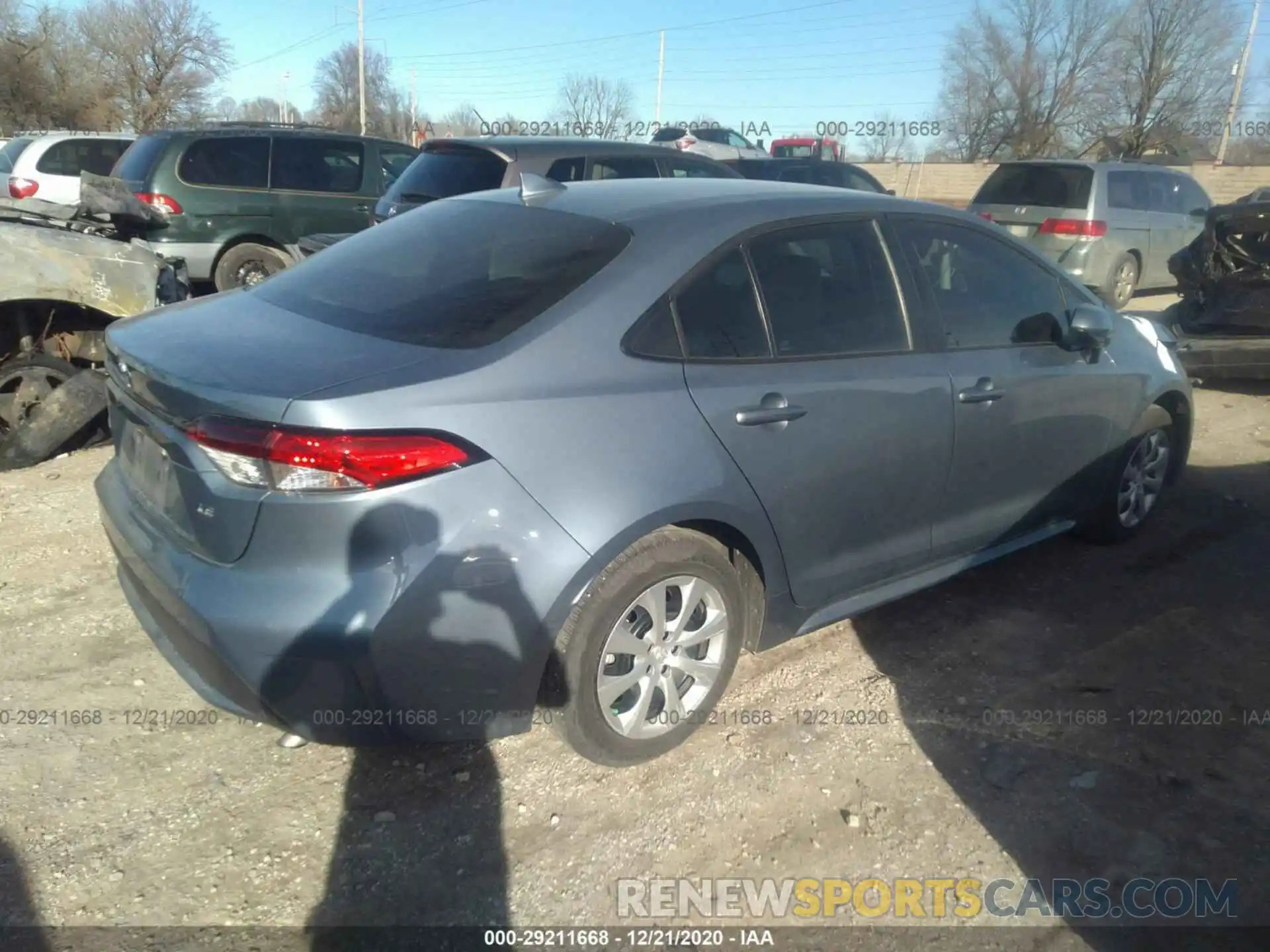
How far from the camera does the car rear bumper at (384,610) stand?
2322 mm

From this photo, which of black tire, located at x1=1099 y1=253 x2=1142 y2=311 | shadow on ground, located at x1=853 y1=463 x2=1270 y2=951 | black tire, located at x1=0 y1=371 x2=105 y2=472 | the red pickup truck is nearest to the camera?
shadow on ground, located at x1=853 y1=463 x2=1270 y2=951

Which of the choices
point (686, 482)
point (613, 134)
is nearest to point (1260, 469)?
point (686, 482)

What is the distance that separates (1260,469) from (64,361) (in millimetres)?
7023

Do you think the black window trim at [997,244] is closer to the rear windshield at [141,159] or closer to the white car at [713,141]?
the rear windshield at [141,159]

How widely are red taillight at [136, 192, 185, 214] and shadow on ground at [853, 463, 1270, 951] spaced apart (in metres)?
7.62

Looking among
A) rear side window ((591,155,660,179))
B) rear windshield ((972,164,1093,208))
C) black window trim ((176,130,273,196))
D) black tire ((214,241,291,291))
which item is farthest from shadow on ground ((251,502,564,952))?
rear windshield ((972,164,1093,208))

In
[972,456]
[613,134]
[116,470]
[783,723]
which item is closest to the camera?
[116,470]

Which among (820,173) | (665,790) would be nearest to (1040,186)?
(820,173)

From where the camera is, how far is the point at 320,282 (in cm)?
317

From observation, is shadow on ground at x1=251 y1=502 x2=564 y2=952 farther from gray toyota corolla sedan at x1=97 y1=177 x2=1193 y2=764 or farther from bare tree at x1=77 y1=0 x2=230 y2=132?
bare tree at x1=77 y1=0 x2=230 y2=132

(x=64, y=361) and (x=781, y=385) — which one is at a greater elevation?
(x=781, y=385)

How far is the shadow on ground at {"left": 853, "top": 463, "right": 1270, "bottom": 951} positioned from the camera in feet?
9.02

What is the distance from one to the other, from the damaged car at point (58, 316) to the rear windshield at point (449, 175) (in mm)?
2407

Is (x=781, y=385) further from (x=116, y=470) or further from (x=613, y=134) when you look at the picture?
(x=613, y=134)
